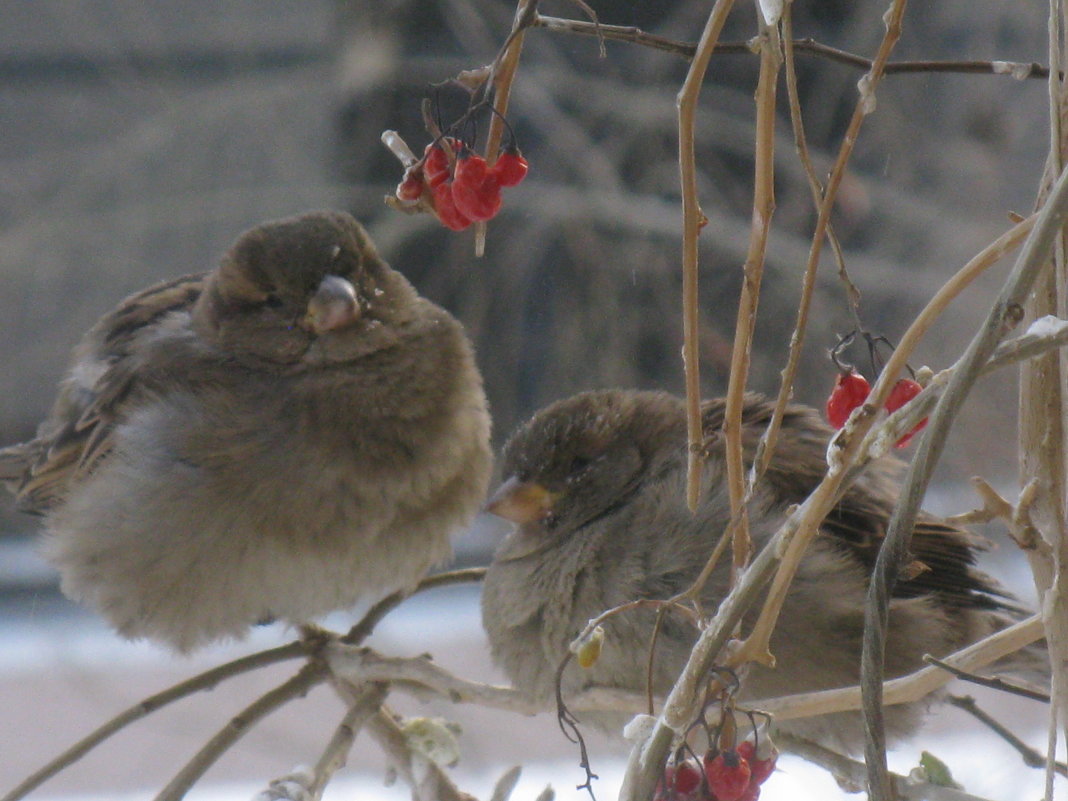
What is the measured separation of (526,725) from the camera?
3.42 m

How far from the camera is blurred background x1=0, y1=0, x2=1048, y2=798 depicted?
320cm

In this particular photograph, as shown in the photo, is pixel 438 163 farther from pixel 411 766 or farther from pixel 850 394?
pixel 411 766

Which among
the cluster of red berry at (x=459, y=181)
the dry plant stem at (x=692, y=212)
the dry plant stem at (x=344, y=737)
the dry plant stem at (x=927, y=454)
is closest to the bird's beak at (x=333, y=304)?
the dry plant stem at (x=344, y=737)

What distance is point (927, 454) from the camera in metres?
0.59

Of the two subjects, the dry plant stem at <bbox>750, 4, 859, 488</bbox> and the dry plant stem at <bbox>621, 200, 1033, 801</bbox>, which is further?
the dry plant stem at <bbox>750, 4, 859, 488</bbox>

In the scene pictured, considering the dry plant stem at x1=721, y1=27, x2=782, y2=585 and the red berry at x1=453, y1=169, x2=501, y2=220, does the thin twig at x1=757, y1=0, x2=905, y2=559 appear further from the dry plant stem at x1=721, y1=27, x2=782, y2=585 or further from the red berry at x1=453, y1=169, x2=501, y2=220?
the red berry at x1=453, y1=169, x2=501, y2=220

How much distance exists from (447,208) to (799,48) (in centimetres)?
28

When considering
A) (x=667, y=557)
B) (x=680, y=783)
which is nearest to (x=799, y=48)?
(x=680, y=783)

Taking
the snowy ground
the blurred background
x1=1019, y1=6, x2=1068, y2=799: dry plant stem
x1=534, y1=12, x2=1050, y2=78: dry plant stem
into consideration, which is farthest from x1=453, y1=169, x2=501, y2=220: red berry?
the blurred background

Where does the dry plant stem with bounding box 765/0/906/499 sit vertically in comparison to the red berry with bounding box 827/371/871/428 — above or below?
above

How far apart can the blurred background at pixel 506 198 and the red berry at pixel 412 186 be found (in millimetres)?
1942

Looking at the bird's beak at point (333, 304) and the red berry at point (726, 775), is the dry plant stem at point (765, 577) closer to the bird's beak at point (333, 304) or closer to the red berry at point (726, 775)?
the red berry at point (726, 775)

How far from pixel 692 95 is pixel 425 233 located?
9.38ft

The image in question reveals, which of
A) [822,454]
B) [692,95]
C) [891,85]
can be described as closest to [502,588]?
[822,454]
